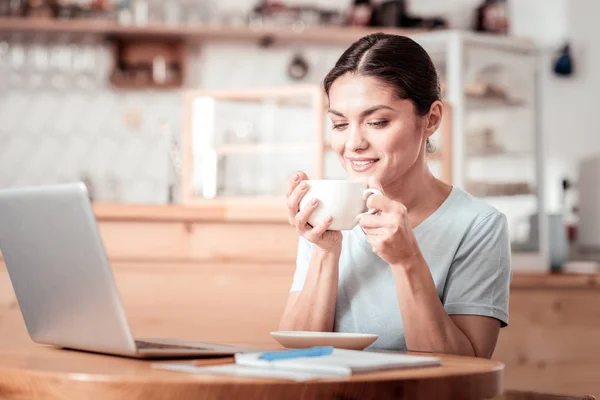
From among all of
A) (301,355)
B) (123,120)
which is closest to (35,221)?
(301,355)

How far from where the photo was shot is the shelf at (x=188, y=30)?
465cm

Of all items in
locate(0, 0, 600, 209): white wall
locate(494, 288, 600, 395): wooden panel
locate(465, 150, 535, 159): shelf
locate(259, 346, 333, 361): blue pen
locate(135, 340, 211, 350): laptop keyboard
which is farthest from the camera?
locate(0, 0, 600, 209): white wall

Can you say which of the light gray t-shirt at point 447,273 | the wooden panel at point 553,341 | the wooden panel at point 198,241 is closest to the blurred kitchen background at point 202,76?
the wooden panel at point 553,341

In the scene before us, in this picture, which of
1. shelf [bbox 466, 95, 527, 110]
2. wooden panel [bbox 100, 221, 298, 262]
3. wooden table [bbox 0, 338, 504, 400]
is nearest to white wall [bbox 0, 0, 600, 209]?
shelf [bbox 466, 95, 527, 110]

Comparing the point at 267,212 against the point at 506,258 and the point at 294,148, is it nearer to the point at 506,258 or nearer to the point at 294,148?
the point at 294,148

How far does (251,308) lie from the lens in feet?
8.21

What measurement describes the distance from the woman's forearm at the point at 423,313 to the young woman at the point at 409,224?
53mm

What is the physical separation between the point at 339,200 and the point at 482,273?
356 millimetres

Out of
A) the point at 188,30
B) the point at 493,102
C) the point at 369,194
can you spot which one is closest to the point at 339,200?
the point at 369,194

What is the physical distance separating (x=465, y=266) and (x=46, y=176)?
3.88 meters

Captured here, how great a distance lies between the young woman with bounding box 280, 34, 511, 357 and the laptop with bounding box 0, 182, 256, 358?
38cm

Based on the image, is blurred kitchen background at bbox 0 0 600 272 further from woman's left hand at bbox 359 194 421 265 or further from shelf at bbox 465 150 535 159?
woman's left hand at bbox 359 194 421 265

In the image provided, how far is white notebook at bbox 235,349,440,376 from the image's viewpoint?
874 millimetres

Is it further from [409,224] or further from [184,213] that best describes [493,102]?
[409,224]
